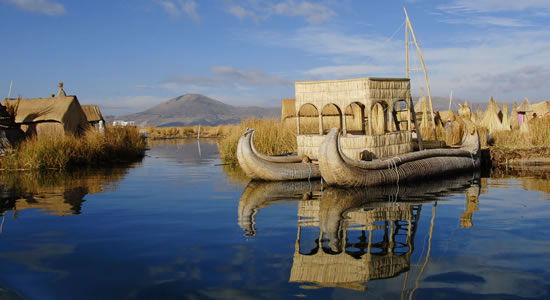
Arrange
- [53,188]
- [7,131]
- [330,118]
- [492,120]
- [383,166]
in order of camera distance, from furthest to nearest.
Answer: [330,118], [492,120], [7,131], [53,188], [383,166]

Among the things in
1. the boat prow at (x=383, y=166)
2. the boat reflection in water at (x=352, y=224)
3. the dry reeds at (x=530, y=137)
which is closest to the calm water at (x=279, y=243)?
the boat reflection in water at (x=352, y=224)

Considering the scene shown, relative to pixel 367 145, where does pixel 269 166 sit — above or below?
below

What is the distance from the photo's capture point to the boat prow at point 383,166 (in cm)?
1083

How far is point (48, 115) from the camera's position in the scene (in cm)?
1958

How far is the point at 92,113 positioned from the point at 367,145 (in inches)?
722

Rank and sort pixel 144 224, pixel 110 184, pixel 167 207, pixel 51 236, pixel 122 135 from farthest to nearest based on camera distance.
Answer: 1. pixel 122 135
2. pixel 110 184
3. pixel 167 207
4. pixel 144 224
5. pixel 51 236

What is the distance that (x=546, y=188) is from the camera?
11266 millimetres

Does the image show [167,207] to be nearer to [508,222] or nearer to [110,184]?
[110,184]

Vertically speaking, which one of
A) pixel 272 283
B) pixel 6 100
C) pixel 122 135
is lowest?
pixel 272 283

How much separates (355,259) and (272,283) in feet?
3.87

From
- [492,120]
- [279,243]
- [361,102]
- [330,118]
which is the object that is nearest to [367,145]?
[361,102]

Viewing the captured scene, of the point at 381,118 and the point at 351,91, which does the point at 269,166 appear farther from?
the point at 381,118

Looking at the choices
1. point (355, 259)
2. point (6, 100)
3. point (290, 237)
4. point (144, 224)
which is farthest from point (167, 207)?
point (6, 100)

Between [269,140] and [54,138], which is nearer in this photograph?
[54,138]
